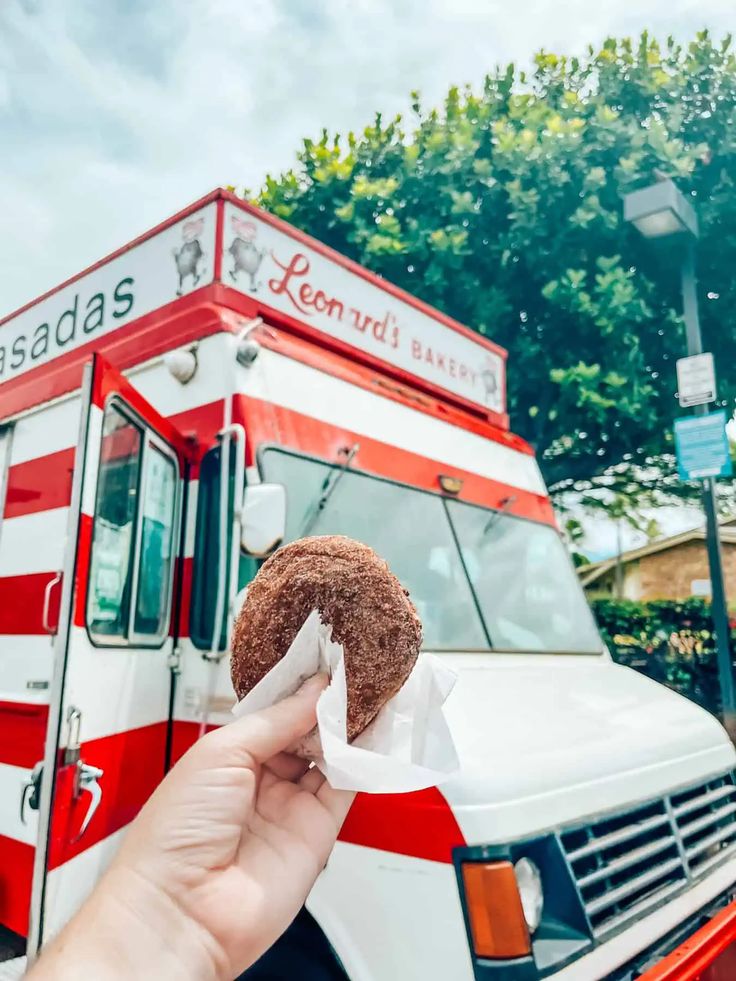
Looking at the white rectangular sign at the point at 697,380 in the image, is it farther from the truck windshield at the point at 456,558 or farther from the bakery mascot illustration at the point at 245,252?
the bakery mascot illustration at the point at 245,252

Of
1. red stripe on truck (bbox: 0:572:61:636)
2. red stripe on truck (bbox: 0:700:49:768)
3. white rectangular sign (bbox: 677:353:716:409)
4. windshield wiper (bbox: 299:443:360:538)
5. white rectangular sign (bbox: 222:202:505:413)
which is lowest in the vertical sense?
red stripe on truck (bbox: 0:700:49:768)

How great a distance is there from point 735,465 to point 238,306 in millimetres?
13183

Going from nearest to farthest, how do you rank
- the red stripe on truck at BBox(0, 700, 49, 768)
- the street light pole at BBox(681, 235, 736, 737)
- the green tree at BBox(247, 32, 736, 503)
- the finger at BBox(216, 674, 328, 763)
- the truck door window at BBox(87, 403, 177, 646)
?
the finger at BBox(216, 674, 328, 763) → the truck door window at BBox(87, 403, 177, 646) → the red stripe on truck at BBox(0, 700, 49, 768) → the street light pole at BBox(681, 235, 736, 737) → the green tree at BBox(247, 32, 736, 503)

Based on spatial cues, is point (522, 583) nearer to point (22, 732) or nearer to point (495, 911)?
point (495, 911)

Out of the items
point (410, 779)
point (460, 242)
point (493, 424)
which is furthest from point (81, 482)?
point (460, 242)

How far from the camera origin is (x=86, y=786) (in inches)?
83.7

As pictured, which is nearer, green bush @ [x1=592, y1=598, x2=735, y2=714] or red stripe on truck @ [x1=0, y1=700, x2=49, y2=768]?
red stripe on truck @ [x1=0, y1=700, x2=49, y2=768]

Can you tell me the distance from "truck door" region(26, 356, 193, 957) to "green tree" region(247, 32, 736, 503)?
7.59m

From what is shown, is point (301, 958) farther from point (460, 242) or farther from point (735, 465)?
point (735, 465)

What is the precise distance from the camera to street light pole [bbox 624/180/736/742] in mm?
7316

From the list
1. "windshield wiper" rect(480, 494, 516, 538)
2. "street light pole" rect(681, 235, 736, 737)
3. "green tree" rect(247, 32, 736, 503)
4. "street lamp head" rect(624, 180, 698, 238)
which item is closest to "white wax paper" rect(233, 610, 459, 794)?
"windshield wiper" rect(480, 494, 516, 538)

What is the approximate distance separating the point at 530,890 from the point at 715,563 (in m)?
6.50

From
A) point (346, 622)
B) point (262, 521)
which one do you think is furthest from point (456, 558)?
point (346, 622)

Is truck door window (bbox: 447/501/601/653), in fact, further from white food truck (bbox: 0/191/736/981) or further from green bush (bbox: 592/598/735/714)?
green bush (bbox: 592/598/735/714)
